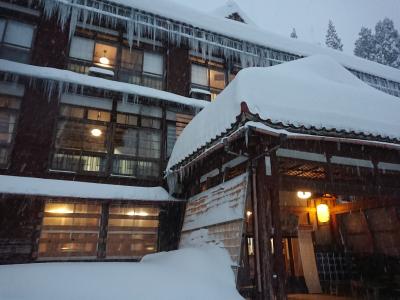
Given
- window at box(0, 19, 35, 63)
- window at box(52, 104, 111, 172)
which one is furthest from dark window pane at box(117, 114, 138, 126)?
window at box(0, 19, 35, 63)

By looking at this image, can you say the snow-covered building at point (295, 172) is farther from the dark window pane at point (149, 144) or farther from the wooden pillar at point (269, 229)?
the dark window pane at point (149, 144)

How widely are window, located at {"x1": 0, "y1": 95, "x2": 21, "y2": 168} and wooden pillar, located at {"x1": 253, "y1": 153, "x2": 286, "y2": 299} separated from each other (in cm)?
904

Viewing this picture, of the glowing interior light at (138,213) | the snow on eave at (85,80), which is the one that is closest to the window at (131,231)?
the glowing interior light at (138,213)

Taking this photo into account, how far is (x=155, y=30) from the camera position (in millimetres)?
14578

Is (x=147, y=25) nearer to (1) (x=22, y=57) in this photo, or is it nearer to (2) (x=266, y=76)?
(1) (x=22, y=57)

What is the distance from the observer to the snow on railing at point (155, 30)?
13305 millimetres

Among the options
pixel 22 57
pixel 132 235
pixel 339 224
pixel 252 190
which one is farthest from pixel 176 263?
pixel 22 57

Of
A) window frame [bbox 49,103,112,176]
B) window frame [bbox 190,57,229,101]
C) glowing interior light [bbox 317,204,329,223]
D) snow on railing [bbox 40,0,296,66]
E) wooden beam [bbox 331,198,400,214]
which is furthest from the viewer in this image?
window frame [bbox 190,57,229,101]

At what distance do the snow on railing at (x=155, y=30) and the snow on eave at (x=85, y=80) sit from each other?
101 inches

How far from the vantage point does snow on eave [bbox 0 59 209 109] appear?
11516 millimetres

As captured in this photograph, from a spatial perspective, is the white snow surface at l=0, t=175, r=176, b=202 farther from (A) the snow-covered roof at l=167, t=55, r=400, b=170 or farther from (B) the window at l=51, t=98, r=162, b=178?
(A) the snow-covered roof at l=167, t=55, r=400, b=170

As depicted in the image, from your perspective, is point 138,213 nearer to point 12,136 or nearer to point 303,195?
point 12,136

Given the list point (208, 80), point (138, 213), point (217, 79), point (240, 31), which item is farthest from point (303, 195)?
point (240, 31)

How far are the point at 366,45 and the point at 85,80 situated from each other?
35083 mm
